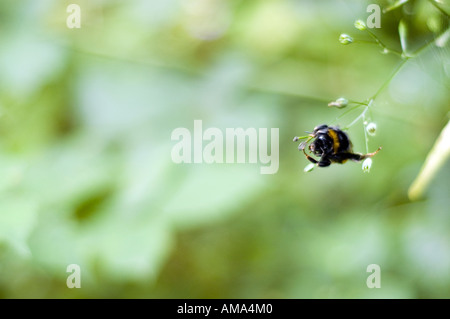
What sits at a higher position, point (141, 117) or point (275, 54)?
point (275, 54)

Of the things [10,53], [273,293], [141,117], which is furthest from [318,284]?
[10,53]

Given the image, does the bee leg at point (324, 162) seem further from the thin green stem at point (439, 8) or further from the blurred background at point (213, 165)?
the blurred background at point (213, 165)

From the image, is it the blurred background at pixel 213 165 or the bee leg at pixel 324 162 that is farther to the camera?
the blurred background at pixel 213 165

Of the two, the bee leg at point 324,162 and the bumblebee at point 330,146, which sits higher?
the bumblebee at point 330,146

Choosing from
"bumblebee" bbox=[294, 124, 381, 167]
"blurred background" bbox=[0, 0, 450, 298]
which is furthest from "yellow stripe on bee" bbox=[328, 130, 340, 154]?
"blurred background" bbox=[0, 0, 450, 298]

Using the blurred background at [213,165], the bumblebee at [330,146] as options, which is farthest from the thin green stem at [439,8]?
the blurred background at [213,165]

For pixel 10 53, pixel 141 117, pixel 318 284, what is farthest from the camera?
pixel 141 117

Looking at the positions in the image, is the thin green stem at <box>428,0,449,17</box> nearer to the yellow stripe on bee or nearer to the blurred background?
the yellow stripe on bee

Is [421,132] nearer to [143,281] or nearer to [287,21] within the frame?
[287,21]
